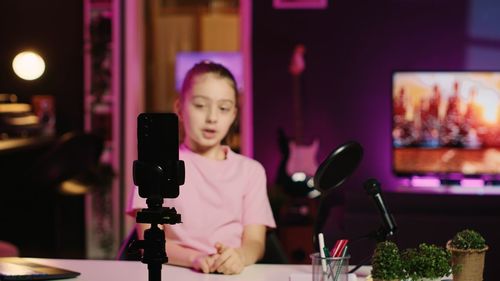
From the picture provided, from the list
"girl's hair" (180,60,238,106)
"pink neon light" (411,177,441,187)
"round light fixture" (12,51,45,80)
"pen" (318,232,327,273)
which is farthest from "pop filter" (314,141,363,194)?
"pink neon light" (411,177,441,187)

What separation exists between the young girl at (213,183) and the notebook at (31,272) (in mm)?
300

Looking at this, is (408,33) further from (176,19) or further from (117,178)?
(176,19)

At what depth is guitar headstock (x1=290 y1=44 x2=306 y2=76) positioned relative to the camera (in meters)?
6.59

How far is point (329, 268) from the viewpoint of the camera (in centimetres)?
197

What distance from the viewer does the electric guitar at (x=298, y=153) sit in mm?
6234

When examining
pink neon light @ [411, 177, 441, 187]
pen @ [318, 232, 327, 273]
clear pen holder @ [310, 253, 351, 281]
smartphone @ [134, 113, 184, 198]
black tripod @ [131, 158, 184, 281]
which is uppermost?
smartphone @ [134, 113, 184, 198]

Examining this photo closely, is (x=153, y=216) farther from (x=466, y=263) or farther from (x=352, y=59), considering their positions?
(x=352, y=59)

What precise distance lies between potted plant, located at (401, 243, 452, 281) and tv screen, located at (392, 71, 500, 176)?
4690mm

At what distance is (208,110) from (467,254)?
89 cm

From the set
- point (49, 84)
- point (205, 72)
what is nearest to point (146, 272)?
point (205, 72)

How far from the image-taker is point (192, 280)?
2203 mm

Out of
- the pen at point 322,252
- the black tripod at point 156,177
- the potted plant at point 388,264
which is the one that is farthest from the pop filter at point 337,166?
the black tripod at point 156,177

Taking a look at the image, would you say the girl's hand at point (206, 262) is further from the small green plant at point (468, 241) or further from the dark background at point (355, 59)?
the dark background at point (355, 59)

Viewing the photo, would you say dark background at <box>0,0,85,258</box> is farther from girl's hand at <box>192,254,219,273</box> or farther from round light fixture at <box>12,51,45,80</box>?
girl's hand at <box>192,254,219,273</box>
